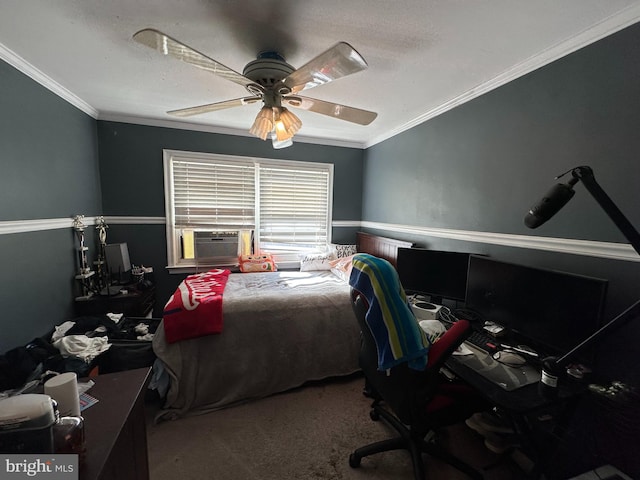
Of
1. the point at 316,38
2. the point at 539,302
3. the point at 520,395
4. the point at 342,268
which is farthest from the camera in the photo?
the point at 342,268

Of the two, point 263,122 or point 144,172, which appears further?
point 144,172

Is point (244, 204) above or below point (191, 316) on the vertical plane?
above

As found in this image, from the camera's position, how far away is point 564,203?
101 cm

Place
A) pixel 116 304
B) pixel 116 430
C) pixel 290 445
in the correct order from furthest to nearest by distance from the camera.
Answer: pixel 116 304, pixel 290 445, pixel 116 430

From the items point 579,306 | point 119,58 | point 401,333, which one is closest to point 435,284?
point 579,306

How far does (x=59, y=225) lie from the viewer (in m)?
2.27

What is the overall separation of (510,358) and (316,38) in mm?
2062

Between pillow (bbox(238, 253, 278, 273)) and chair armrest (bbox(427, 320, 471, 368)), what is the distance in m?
2.53

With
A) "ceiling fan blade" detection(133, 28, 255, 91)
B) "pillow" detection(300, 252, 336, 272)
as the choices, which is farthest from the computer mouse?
"pillow" detection(300, 252, 336, 272)

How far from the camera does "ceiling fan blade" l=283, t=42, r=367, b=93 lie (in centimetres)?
112

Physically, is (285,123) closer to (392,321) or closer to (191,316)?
(392,321)

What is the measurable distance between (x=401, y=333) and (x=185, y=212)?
3129 mm

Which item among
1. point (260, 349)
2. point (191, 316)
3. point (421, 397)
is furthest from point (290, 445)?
point (191, 316)

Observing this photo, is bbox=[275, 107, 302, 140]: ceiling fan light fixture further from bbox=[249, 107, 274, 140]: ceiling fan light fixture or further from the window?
the window
